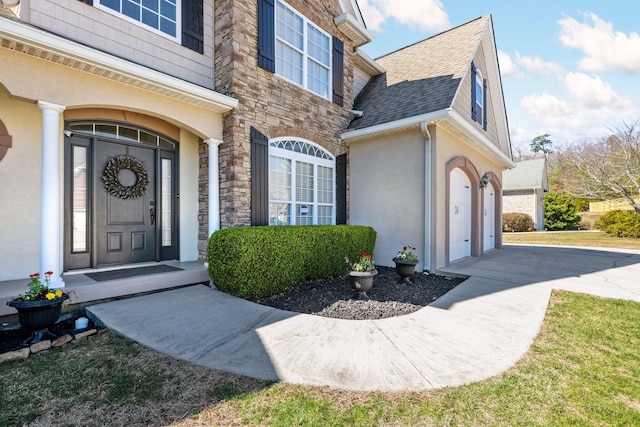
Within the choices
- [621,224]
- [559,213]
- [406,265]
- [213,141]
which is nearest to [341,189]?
[406,265]

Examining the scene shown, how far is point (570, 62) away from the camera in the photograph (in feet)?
55.2

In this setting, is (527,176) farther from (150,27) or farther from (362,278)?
(150,27)

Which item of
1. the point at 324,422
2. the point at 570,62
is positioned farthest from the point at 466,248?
the point at 570,62

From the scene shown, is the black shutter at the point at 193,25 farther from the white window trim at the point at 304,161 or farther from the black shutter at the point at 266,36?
the white window trim at the point at 304,161

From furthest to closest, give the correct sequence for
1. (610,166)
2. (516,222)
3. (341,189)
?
(516,222), (610,166), (341,189)

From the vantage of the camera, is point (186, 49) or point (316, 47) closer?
point (186, 49)

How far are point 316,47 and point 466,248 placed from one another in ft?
23.0

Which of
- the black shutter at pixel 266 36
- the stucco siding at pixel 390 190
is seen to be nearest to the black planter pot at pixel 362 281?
the stucco siding at pixel 390 190

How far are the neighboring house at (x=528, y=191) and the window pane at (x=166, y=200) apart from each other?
25.0 metres

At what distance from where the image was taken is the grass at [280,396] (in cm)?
213

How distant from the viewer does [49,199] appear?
400 cm

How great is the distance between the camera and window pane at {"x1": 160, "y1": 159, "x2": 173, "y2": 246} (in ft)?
20.2

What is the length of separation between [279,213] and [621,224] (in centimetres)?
1876

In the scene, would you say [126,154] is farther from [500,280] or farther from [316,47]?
[500,280]
